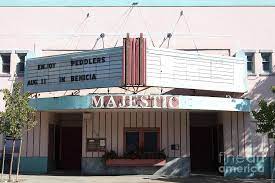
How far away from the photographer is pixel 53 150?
2550 cm

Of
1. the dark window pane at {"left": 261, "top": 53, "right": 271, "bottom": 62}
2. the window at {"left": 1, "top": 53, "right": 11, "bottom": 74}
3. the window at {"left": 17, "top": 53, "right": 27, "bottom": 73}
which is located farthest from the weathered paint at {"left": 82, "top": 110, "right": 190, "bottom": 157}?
the window at {"left": 1, "top": 53, "right": 11, "bottom": 74}

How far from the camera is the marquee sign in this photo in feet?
67.6

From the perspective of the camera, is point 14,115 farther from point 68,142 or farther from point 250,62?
point 250,62

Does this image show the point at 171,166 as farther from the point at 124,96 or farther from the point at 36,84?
the point at 36,84

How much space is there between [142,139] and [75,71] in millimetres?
4884

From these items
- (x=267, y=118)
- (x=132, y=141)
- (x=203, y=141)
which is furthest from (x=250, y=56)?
(x=132, y=141)

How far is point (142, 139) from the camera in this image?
23188 mm

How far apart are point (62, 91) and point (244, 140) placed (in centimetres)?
953

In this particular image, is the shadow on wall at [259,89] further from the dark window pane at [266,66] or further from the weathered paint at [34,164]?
the weathered paint at [34,164]

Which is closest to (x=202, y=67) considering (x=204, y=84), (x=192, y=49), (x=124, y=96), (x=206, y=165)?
(x=204, y=84)

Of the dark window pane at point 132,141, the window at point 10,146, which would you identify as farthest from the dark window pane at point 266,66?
the window at point 10,146

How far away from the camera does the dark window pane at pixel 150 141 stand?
76.0 ft

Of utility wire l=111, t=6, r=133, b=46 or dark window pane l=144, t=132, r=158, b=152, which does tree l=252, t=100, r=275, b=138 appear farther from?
utility wire l=111, t=6, r=133, b=46

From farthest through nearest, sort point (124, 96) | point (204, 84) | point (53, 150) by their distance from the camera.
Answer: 1. point (53, 150)
2. point (204, 84)
3. point (124, 96)
